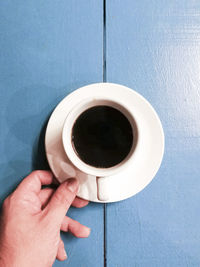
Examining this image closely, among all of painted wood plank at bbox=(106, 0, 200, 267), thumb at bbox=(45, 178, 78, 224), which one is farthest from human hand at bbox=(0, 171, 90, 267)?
painted wood plank at bbox=(106, 0, 200, 267)

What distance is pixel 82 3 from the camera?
637 mm

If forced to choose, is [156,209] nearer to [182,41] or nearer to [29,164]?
[29,164]

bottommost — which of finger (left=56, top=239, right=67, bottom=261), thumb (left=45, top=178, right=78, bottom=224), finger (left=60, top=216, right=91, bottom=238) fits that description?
finger (left=56, top=239, right=67, bottom=261)

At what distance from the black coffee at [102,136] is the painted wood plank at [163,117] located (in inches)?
5.1

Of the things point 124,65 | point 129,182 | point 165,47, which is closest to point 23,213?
point 129,182

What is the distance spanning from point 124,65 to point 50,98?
0.68ft

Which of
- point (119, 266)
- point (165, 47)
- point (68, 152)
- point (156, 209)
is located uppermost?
point (165, 47)

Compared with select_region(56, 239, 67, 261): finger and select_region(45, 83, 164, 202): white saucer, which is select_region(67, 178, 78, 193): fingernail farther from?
select_region(56, 239, 67, 261): finger

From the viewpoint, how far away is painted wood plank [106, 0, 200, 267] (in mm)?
590

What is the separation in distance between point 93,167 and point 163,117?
0.24 metres

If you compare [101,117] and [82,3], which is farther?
[82,3]

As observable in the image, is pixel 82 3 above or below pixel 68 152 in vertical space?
above

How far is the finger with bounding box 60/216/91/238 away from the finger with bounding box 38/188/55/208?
0.06 meters

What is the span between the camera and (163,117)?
2.00 feet
